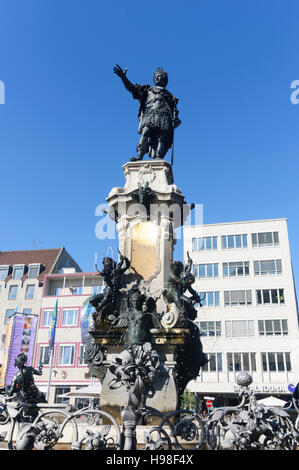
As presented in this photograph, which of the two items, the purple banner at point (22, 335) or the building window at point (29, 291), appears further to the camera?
the building window at point (29, 291)

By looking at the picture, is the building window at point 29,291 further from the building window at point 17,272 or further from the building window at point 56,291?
the building window at point 56,291

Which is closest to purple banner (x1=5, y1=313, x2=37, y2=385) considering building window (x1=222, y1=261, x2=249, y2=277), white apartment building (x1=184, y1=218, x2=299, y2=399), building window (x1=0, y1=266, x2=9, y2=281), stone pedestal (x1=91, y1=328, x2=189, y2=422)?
building window (x1=0, y1=266, x2=9, y2=281)

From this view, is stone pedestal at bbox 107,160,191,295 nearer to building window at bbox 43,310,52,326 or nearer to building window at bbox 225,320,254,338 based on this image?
building window at bbox 225,320,254,338

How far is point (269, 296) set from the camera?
42.5 metres

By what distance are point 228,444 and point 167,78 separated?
11.0 meters

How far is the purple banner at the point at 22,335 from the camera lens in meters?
41.4

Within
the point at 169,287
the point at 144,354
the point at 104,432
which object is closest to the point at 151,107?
the point at 169,287

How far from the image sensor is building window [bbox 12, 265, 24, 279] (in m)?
51.1

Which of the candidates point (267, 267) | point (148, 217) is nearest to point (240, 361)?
point (267, 267)

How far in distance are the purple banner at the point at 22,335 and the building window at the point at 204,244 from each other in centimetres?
1953

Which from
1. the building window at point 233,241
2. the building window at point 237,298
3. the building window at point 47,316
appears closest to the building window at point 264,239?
the building window at point 233,241

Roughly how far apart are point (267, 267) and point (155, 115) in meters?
34.9

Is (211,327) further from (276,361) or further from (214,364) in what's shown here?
(276,361)

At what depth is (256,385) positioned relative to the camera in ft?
128
